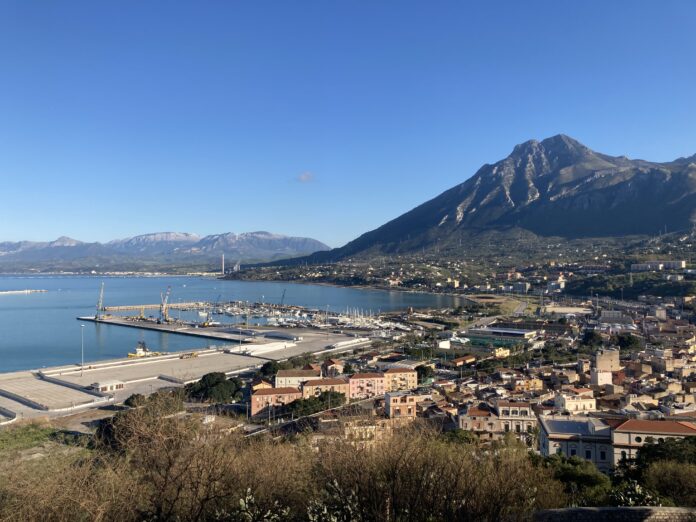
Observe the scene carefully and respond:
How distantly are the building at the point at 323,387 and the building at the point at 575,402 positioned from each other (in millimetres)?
3714

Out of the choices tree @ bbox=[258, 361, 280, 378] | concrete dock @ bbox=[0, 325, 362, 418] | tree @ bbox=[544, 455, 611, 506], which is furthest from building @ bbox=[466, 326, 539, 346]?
tree @ bbox=[544, 455, 611, 506]

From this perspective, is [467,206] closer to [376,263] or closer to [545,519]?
[376,263]

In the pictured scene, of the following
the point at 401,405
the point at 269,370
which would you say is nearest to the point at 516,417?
the point at 401,405

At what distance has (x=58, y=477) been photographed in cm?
342

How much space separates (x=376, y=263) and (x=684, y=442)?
183 ft

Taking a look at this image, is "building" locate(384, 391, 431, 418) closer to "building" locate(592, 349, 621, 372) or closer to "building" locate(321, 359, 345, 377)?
"building" locate(321, 359, 345, 377)

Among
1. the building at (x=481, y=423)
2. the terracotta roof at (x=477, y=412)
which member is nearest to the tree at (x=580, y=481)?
the building at (x=481, y=423)

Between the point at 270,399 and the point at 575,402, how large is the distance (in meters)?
4.78

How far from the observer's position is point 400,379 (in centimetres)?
1159

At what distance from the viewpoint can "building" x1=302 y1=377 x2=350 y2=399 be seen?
33.0 ft

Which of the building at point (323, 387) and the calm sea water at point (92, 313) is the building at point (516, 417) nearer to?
the building at point (323, 387)

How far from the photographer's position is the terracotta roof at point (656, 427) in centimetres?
591

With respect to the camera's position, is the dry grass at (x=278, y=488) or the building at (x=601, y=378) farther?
the building at (x=601, y=378)

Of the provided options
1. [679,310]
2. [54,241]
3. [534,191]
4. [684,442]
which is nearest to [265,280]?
[534,191]
